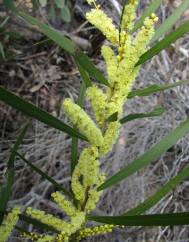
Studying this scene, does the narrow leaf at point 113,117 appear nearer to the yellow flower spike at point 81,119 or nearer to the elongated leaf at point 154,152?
the yellow flower spike at point 81,119

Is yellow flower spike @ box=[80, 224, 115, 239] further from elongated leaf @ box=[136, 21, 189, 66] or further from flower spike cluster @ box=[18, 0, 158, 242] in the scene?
elongated leaf @ box=[136, 21, 189, 66]

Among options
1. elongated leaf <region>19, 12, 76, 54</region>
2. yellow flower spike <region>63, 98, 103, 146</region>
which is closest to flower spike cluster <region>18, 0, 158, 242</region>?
yellow flower spike <region>63, 98, 103, 146</region>

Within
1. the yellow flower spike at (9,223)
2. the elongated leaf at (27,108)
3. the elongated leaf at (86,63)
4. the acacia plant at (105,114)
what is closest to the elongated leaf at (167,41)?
the acacia plant at (105,114)

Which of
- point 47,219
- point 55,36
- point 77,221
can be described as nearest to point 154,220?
point 77,221

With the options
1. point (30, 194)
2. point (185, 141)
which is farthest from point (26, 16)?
point (185, 141)

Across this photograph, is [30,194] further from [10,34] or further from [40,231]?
[10,34]

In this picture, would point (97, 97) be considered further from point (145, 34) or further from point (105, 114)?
point (145, 34)
